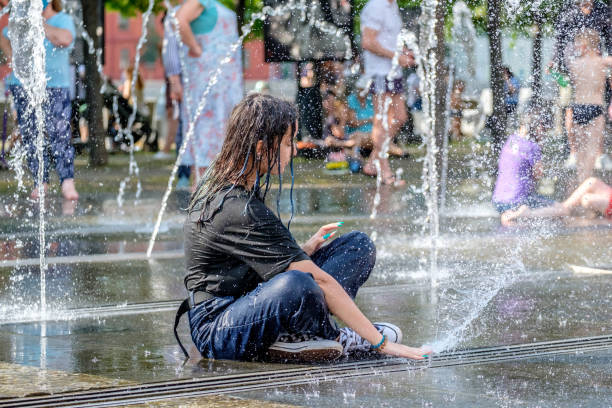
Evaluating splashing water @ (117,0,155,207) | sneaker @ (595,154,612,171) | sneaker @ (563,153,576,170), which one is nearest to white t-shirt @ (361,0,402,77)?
splashing water @ (117,0,155,207)

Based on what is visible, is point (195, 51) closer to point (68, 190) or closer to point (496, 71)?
point (68, 190)

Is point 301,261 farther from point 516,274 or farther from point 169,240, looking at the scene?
point 169,240

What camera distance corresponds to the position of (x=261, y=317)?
410 cm

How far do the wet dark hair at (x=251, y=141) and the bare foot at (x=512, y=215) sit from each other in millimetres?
4097

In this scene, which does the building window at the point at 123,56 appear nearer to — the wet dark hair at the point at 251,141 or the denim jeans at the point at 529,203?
the denim jeans at the point at 529,203

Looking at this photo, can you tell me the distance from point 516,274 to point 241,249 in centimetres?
284

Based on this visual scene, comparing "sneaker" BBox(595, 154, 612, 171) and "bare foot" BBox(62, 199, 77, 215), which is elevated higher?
"sneaker" BBox(595, 154, 612, 171)

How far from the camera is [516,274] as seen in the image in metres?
6.57

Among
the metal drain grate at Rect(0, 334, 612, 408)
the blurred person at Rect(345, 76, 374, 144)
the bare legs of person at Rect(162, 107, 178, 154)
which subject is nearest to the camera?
the metal drain grate at Rect(0, 334, 612, 408)

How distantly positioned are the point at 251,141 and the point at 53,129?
5.98 m

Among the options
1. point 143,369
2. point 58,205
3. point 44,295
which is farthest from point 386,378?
point 58,205

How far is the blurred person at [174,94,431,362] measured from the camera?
13.4 ft

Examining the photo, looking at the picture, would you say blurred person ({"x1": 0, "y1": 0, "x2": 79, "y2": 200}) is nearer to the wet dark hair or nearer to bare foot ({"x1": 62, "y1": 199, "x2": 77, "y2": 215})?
bare foot ({"x1": 62, "y1": 199, "x2": 77, "y2": 215})

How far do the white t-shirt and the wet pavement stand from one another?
1356 mm
